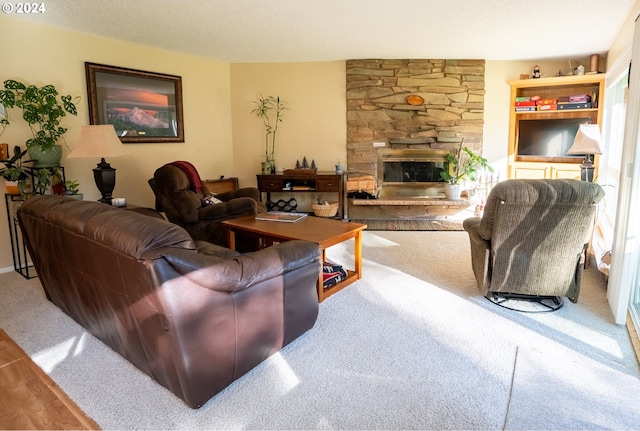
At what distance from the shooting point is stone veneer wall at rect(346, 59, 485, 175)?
5.94m

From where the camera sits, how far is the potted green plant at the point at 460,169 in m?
5.95

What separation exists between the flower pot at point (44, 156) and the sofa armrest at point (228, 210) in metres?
1.39

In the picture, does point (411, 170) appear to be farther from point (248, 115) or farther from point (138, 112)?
point (138, 112)

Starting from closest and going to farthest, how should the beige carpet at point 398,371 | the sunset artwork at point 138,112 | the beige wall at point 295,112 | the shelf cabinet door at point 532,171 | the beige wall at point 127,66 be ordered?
1. the beige carpet at point 398,371
2. the beige wall at point 127,66
3. the sunset artwork at point 138,112
4. the shelf cabinet door at point 532,171
5. the beige wall at point 295,112

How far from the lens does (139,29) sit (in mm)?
4348

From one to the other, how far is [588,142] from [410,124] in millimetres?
2818

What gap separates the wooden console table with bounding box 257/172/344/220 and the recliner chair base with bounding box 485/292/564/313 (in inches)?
122

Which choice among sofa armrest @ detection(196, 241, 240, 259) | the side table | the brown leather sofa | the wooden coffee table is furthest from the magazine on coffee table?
the side table

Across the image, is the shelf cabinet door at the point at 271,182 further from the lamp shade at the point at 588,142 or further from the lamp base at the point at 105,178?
the lamp shade at the point at 588,142

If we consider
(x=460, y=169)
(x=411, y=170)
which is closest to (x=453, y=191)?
(x=460, y=169)

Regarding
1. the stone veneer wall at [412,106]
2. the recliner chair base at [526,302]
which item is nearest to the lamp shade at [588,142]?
the recliner chair base at [526,302]

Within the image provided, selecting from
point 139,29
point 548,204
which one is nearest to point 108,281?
point 548,204

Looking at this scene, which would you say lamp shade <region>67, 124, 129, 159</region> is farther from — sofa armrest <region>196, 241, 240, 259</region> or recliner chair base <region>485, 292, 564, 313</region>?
recliner chair base <region>485, 292, 564, 313</region>

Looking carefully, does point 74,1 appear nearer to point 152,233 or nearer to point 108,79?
point 108,79
